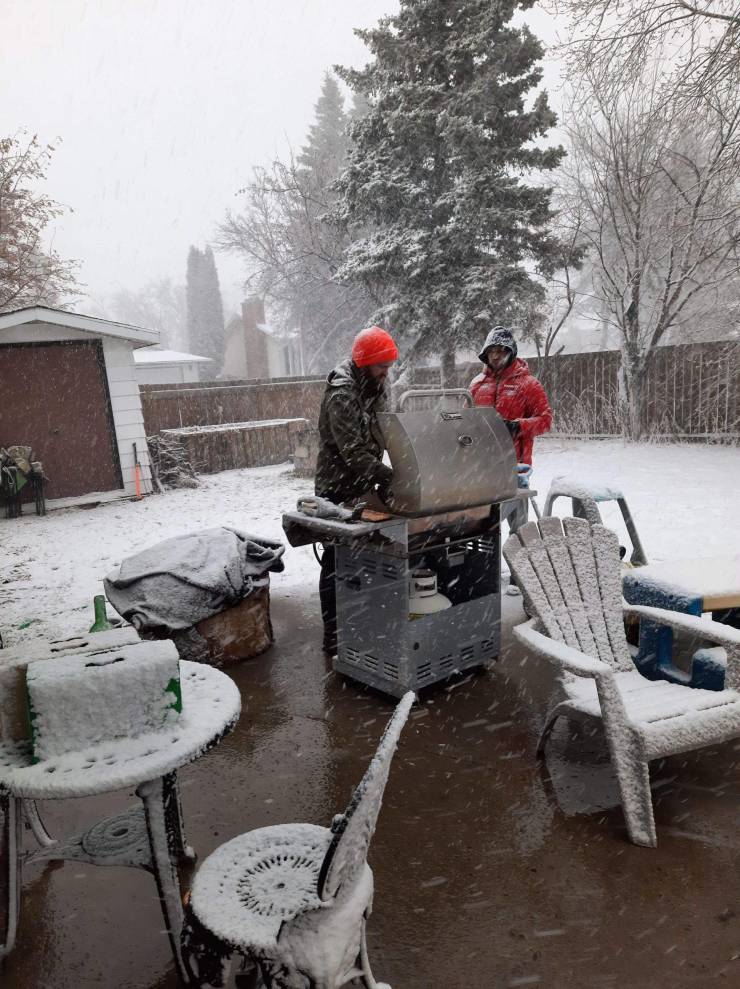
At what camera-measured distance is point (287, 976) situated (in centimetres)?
142

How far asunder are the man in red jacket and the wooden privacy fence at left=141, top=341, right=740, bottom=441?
8.24 metres

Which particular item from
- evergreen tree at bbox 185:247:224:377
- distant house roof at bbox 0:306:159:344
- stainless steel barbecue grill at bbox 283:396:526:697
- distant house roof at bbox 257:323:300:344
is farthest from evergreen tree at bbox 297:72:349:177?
stainless steel barbecue grill at bbox 283:396:526:697

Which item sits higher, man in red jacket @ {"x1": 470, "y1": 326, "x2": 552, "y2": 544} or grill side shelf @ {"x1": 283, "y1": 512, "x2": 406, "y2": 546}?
man in red jacket @ {"x1": 470, "y1": 326, "x2": 552, "y2": 544}

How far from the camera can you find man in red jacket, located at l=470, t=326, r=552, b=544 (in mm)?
5043

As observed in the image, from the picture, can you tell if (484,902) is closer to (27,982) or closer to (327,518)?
(27,982)

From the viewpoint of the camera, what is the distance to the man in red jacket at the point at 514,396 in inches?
199

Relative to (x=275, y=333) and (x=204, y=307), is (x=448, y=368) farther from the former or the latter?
(x=204, y=307)

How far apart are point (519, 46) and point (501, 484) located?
13.6m

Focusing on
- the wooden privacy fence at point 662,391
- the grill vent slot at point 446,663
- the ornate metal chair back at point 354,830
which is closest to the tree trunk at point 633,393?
the wooden privacy fence at point 662,391

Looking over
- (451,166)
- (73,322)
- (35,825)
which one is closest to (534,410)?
(35,825)

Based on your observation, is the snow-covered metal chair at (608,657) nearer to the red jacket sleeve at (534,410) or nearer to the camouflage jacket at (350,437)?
the camouflage jacket at (350,437)

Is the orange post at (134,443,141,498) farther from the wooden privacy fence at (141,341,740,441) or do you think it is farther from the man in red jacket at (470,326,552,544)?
the man in red jacket at (470,326,552,544)

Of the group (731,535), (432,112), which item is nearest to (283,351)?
(432,112)

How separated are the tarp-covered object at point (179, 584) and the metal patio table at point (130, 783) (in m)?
1.56
